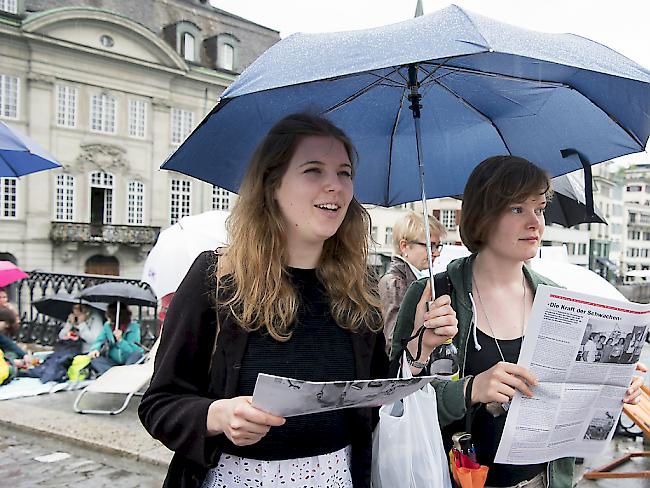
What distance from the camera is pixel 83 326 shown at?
952 centimetres

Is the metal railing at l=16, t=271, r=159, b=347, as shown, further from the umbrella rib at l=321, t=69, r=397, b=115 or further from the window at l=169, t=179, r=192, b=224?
the window at l=169, t=179, r=192, b=224

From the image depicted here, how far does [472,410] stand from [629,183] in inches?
4381

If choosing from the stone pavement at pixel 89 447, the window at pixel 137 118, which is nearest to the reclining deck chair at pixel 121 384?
the stone pavement at pixel 89 447

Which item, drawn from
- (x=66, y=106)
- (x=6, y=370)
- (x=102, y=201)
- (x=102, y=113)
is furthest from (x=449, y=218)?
(x=6, y=370)

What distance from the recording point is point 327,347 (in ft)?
6.25

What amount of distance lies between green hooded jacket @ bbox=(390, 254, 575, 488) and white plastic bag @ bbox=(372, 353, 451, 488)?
2.9 inches

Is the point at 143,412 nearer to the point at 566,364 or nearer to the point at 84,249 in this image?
the point at 566,364

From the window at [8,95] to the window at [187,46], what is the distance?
9751 millimetres

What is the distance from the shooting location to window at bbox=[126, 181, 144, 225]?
1430 inches

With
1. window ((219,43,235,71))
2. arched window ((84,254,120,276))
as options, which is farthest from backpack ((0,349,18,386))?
window ((219,43,235,71))

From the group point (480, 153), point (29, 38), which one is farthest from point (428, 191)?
point (29, 38)

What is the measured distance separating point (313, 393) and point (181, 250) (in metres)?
5.12

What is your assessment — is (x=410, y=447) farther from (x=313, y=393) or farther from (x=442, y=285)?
(x=313, y=393)

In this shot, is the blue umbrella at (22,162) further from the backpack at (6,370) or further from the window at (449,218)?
the window at (449,218)
